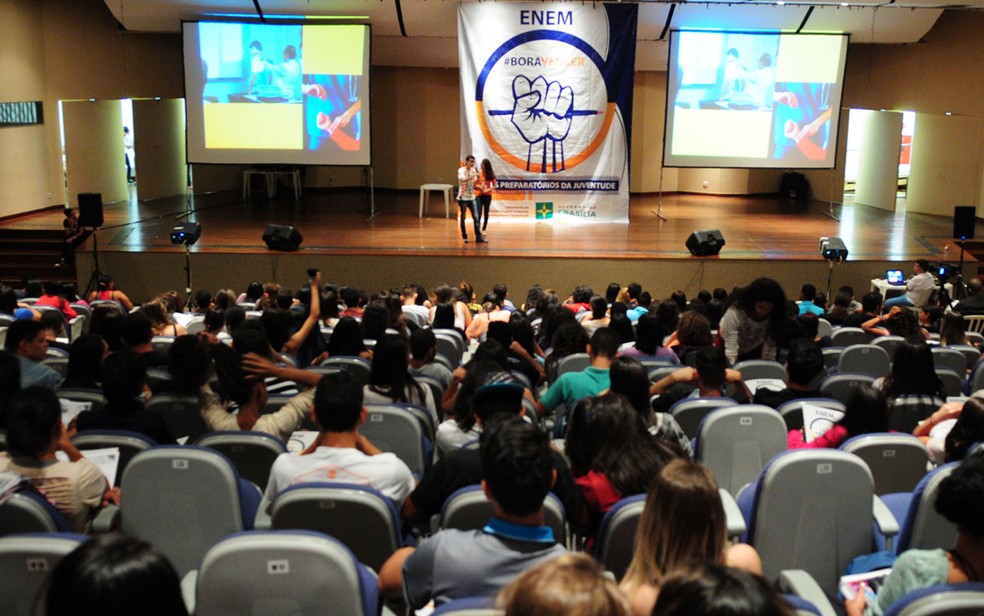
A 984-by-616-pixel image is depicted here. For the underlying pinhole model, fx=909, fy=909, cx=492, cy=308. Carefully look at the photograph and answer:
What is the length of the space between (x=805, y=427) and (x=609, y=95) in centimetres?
992

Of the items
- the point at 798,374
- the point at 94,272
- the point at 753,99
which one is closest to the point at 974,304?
the point at 798,374

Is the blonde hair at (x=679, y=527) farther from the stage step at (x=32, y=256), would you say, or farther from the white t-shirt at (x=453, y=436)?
the stage step at (x=32, y=256)

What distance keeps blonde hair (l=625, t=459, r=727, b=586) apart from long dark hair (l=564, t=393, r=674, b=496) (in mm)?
797

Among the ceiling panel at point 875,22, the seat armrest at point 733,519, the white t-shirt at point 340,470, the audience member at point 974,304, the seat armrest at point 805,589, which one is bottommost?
the audience member at point 974,304

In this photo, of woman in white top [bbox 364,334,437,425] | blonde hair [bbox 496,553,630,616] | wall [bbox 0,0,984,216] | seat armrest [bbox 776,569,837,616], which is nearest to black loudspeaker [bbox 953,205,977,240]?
wall [bbox 0,0,984,216]

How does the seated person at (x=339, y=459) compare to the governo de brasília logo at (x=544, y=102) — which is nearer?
the seated person at (x=339, y=459)

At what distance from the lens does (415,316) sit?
25.8 feet

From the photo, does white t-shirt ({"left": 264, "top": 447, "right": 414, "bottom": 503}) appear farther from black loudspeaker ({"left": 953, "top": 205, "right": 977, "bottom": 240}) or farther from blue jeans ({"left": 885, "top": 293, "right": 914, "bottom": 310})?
black loudspeaker ({"left": 953, "top": 205, "right": 977, "bottom": 240})

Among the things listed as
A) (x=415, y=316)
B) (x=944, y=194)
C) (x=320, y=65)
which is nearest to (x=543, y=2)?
(x=320, y=65)

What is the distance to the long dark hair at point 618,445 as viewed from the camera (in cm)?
312

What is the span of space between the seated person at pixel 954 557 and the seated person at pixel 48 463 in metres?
2.57

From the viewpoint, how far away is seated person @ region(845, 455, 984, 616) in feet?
7.88

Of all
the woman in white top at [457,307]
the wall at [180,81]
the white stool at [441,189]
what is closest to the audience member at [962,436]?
the woman in white top at [457,307]

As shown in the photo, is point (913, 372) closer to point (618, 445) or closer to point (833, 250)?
point (618, 445)
